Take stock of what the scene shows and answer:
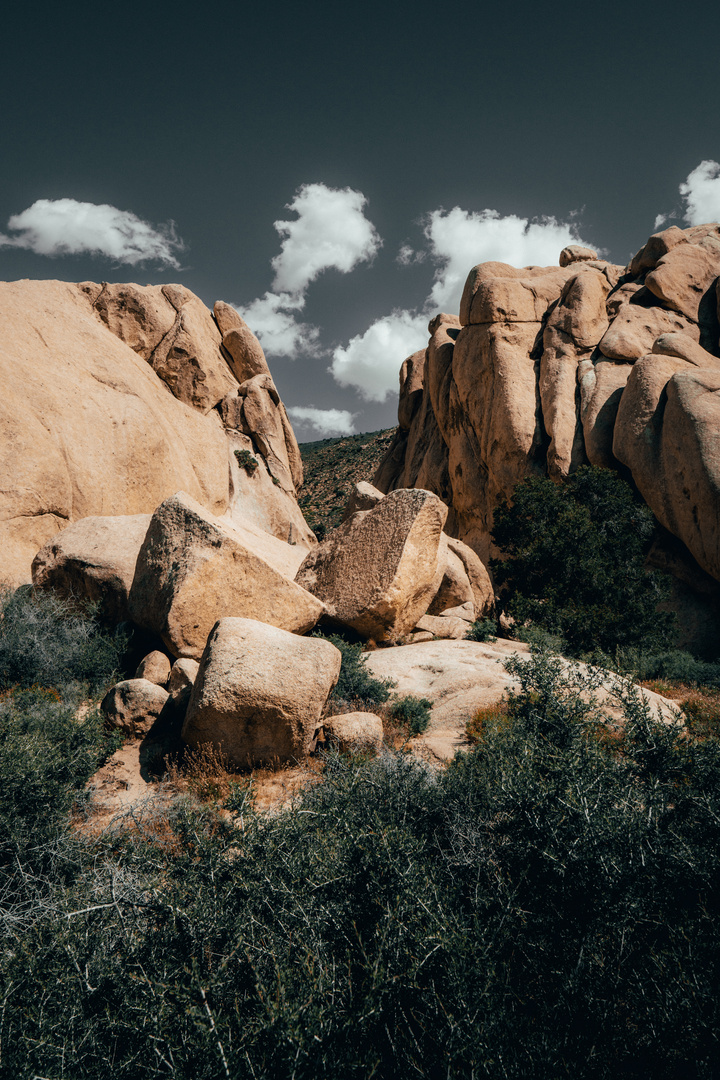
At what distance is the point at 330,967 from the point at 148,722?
17.1ft

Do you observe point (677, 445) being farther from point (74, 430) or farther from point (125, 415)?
point (74, 430)

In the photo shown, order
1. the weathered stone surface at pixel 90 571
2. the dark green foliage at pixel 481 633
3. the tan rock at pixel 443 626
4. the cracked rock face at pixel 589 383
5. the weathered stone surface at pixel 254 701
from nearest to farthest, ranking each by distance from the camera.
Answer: the weathered stone surface at pixel 254 701
the weathered stone surface at pixel 90 571
the tan rock at pixel 443 626
the dark green foliage at pixel 481 633
the cracked rock face at pixel 589 383

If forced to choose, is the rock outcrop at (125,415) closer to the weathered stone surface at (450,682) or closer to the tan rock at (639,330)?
the weathered stone surface at (450,682)

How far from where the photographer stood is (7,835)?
4.39 m

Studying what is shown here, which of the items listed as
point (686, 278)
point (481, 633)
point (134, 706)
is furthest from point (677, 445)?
point (134, 706)

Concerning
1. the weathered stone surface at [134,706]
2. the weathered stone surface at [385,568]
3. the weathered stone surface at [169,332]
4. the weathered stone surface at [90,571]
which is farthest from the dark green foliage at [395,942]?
the weathered stone surface at [169,332]

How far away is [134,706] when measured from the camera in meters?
7.07

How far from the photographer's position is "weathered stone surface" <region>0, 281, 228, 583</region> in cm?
1132

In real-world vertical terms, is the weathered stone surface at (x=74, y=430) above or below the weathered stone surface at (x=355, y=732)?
above

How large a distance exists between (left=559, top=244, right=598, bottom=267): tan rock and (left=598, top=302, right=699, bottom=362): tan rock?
8496 mm

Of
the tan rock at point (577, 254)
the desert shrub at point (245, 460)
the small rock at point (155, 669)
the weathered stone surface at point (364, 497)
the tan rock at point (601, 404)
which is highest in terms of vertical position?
the tan rock at point (577, 254)

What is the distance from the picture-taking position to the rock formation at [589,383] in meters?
17.0

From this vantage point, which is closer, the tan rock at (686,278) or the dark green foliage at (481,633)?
the dark green foliage at (481,633)

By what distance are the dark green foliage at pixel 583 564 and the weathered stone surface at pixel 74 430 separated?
10.9m
